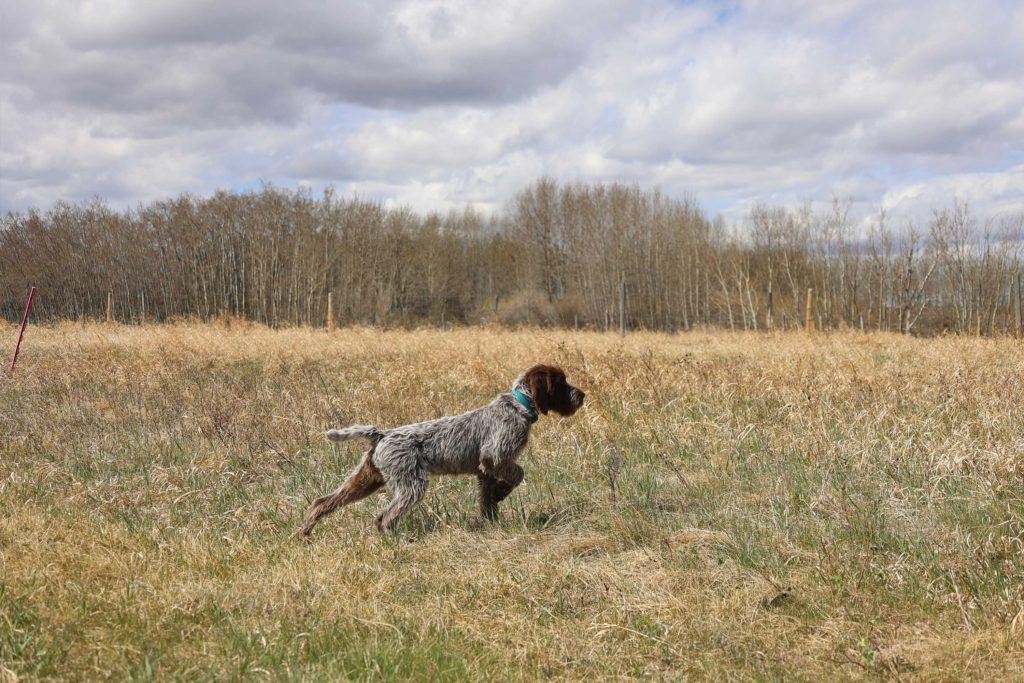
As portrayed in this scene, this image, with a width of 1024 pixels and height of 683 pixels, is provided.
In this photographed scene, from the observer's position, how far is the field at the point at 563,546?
350 cm

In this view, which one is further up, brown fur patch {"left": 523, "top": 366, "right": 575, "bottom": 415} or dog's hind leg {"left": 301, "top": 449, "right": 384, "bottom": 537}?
brown fur patch {"left": 523, "top": 366, "right": 575, "bottom": 415}

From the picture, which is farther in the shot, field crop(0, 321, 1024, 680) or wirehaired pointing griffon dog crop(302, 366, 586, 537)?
wirehaired pointing griffon dog crop(302, 366, 586, 537)

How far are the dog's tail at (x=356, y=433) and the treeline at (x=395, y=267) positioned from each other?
3663cm

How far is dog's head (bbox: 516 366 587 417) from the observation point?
5.48 meters

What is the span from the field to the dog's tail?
65cm

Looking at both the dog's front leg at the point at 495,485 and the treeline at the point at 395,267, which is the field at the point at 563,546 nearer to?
the dog's front leg at the point at 495,485

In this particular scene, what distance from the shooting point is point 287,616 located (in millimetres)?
3852

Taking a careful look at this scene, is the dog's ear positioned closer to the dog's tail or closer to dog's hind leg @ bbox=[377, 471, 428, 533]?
dog's hind leg @ bbox=[377, 471, 428, 533]

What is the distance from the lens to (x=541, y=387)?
5.49 metres

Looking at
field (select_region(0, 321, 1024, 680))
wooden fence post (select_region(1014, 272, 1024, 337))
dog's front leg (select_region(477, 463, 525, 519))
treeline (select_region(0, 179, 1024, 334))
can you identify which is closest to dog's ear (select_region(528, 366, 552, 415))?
dog's front leg (select_region(477, 463, 525, 519))

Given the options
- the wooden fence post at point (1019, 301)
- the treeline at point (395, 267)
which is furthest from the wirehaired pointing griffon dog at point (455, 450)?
the treeline at point (395, 267)

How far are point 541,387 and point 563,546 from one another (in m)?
1.12

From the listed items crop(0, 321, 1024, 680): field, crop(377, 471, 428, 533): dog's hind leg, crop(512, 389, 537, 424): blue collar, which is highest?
crop(512, 389, 537, 424): blue collar

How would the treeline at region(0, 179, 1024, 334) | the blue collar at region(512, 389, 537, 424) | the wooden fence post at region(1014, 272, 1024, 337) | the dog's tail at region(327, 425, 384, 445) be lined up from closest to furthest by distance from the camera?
the dog's tail at region(327, 425, 384, 445), the blue collar at region(512, 389, 537, 424), the wooden fence post at region(1014, 272, 1024, 337), the treeline at region(0, 179, 1024, 334)
